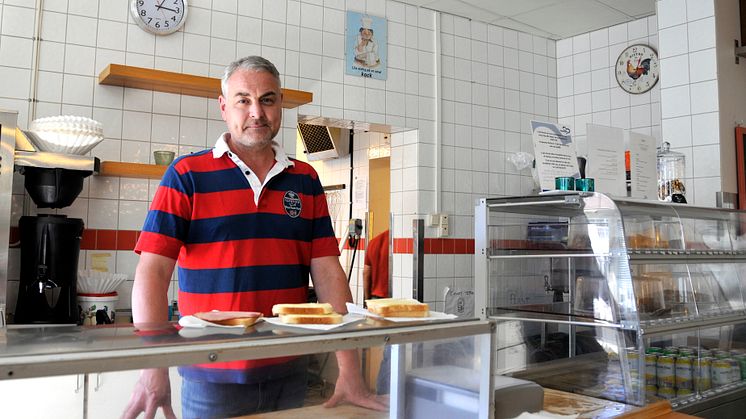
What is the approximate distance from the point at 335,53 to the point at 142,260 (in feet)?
9.76

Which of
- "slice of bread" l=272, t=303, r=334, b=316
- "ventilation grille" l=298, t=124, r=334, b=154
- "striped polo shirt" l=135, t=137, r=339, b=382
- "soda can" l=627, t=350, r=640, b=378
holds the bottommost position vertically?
"soda can" l=627, t=350, r=640, b=378

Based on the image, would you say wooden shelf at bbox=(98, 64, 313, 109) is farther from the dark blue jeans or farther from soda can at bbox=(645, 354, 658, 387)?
the dark blue jeans

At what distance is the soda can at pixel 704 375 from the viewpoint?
276 cm

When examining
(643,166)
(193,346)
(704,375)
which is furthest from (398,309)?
(643,166)

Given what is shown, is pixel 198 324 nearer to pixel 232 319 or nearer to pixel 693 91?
pixel 232 319

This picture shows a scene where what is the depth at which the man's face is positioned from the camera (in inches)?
67.6

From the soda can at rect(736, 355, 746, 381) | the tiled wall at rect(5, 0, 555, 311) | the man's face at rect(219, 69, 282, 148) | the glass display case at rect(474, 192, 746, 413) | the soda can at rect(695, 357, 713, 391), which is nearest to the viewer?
the man's face at rect(219, 69, 282, 148)

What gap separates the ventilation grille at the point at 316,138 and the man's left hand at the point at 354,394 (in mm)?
4828

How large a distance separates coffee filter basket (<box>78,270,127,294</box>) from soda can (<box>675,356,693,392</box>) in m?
2.69

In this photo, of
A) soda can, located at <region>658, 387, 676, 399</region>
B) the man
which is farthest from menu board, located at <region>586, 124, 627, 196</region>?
the man

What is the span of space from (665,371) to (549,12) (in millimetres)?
3077

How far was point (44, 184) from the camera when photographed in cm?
291

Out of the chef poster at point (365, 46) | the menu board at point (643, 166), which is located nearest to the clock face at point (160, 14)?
the chef poster at point (365, 46)

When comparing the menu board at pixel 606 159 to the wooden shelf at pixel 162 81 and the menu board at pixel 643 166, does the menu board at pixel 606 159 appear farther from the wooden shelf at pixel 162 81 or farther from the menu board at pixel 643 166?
the wooden shelf at pixel 162 81
